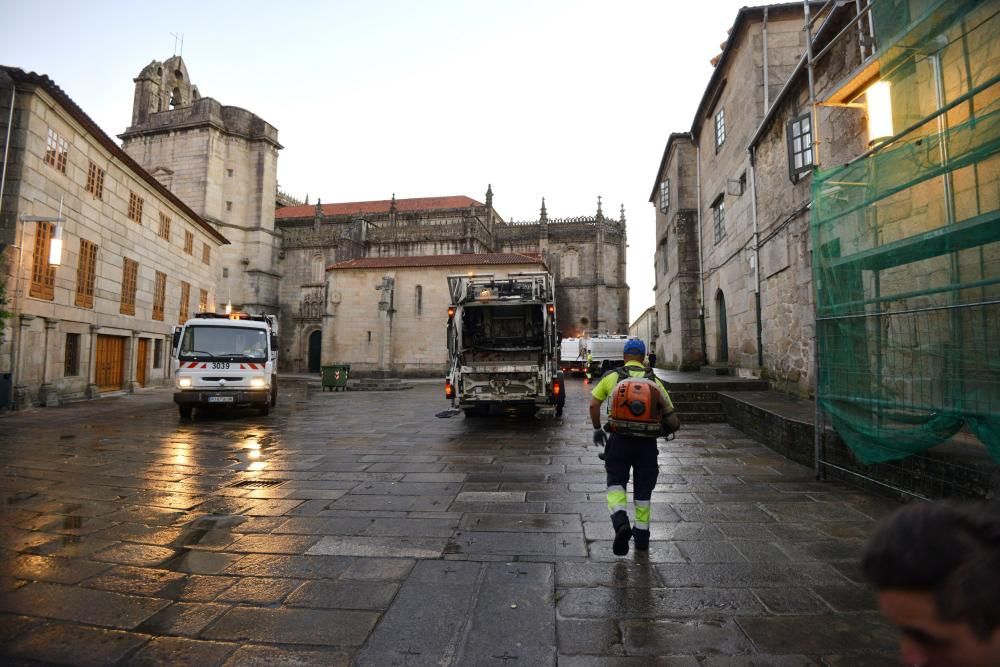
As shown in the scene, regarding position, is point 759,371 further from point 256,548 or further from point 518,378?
point 256,548

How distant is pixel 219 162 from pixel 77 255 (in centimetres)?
2814

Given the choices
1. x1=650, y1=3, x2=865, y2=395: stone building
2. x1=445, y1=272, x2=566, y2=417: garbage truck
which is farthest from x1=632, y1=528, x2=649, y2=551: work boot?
x1=650, y1=3, x2=865, y2=395: stone building

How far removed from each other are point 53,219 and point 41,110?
329cm

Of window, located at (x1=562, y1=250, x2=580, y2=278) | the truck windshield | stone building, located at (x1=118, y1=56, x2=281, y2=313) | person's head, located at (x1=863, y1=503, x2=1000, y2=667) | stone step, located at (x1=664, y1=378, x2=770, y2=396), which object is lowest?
stone step, located at (x1=664, y1=378, x2=770, y2=396)

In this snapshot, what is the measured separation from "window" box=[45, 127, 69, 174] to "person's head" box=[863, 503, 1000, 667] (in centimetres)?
1911

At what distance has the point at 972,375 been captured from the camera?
12.3ft

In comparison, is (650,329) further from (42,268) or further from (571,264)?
(42,268)

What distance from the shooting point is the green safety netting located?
3.76 metres

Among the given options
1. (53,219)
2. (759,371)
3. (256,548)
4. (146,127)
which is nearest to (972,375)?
(256,548)

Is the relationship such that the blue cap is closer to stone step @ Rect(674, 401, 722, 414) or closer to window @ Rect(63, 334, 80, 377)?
stone step @ Rect(674, 401, 722, 414)

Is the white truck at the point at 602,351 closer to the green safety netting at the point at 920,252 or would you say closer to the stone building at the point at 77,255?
the stone building at the point at 77,255

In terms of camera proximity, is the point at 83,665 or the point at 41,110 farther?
the point at 41,110

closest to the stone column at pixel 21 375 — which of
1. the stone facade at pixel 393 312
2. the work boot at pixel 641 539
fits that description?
the work boot at pixel 641 539

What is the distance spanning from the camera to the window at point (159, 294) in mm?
20341
